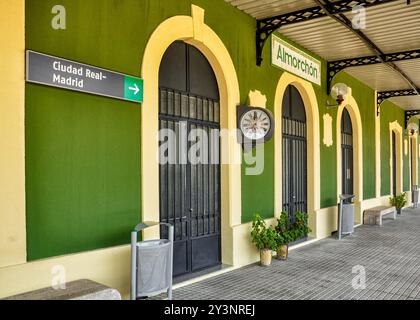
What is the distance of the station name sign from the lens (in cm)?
679

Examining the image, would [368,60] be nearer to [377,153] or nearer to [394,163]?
[377,153]

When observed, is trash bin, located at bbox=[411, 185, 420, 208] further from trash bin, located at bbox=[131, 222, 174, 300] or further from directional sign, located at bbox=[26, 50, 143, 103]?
directional sign, located at bbox=[26, 50, 143, 103]

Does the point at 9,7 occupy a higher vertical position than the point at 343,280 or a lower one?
higher

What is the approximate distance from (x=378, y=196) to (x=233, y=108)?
800 centimetres

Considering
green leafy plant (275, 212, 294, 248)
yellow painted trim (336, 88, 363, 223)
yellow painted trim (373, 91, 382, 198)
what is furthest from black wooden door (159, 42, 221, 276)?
yellow painted trim (373, 91, 382, 198)

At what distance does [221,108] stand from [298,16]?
1913 millimetres

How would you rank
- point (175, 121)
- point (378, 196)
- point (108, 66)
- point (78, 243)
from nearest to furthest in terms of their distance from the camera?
point (78, 243), point (108, 66), point (175, 121), point (378, 196)

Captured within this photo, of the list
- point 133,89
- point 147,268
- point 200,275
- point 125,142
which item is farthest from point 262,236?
point 133,89

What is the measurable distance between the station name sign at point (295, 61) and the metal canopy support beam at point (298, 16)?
45 centimetres

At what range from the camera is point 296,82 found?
7.47m

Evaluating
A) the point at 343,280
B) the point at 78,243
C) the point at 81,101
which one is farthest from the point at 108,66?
the point at 343,280

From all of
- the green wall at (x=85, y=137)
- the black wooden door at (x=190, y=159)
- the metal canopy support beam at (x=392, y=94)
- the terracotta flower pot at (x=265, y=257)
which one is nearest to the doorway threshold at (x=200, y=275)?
the black wooden door at (x=190, y=159)
